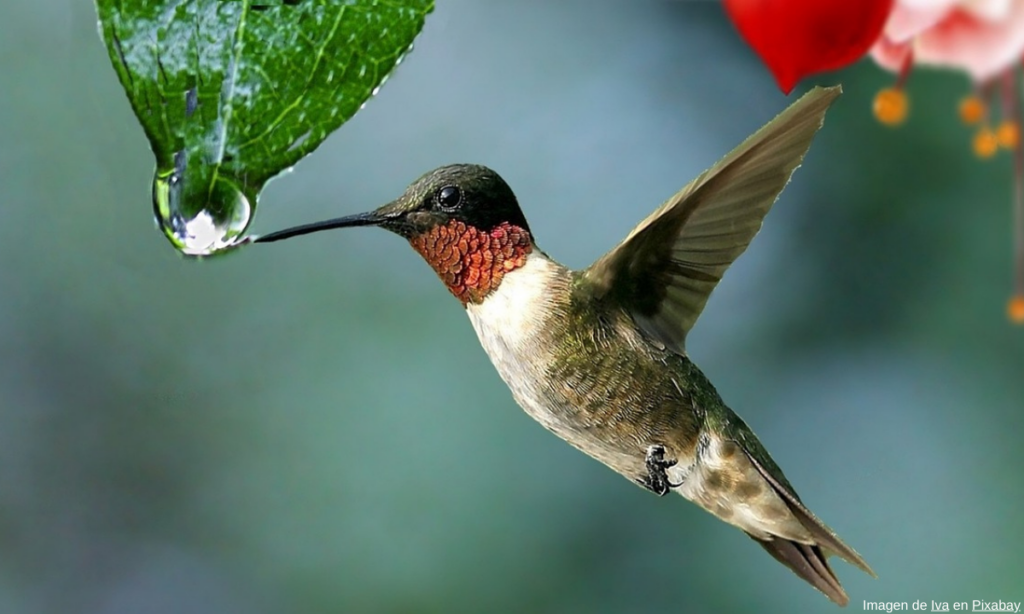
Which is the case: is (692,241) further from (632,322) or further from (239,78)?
(239,78)

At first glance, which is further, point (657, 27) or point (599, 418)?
point (657, 27)

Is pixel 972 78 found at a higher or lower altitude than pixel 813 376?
lower

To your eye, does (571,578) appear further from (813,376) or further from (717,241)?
(717,241)

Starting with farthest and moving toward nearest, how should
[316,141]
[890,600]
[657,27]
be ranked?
[657,27], [890,600], [316,141]

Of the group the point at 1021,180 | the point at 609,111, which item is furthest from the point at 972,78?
the point at 609,111

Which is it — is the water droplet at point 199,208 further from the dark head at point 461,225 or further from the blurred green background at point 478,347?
the blurred green background at point 478,347

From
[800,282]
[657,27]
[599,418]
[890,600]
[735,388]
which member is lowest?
[599,418]

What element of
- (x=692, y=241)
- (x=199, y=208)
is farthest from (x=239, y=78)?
(x=692, y=241)
